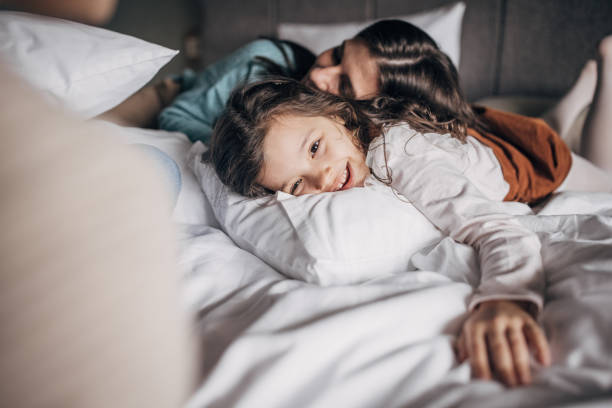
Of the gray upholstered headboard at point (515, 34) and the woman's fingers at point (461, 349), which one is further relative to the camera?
the gray upholstered headboard at point (515, 34)

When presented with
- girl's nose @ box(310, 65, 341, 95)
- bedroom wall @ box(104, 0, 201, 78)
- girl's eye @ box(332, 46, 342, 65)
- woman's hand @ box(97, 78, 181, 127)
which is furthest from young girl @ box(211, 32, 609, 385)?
bedroom wall @ box(104, 0, 201, 78)

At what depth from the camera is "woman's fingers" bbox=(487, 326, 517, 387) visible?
372mm

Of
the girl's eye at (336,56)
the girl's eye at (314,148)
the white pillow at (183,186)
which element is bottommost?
the white pillow at (183,186)

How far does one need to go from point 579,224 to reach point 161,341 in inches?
28.3

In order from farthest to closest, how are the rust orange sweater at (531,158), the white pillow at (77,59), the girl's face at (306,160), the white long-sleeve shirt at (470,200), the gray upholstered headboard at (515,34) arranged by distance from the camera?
the gray upholstered headboard at (515,34) → the rust orange sweater at (531,158) → the girl's face at (306,160) → the white pillow at (77,59) → the white long-sleeve shirt at (470,200)

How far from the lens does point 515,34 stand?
1402 mm

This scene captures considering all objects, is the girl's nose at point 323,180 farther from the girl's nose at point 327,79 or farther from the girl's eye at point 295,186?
the girl's nose at point 327,79

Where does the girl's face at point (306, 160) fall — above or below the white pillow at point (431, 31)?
below

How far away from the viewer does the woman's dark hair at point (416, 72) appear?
99 centimetres

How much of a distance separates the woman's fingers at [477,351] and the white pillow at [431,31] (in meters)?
1.20

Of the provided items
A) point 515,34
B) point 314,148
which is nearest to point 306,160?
point 314,148

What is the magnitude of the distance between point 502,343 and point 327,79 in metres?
0.83

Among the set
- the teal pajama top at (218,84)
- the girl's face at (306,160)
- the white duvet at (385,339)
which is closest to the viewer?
the white duvet at (385,339)

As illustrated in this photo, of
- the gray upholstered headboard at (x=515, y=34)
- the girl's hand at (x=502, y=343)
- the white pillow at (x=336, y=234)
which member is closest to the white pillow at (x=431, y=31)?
the gray upholstered headboard at (x=515, y=34)
